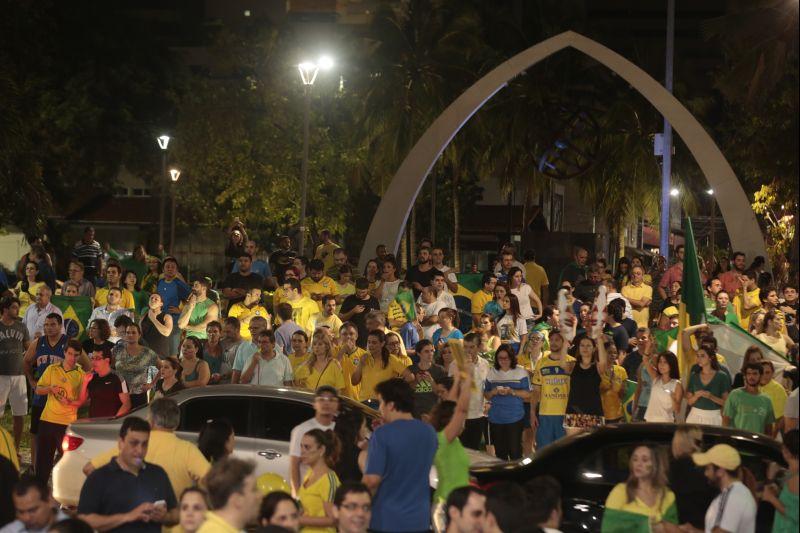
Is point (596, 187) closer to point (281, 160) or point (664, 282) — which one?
point (281, 160)

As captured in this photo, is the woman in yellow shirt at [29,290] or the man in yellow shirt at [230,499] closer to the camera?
the man in yellow shirt at [230,499]

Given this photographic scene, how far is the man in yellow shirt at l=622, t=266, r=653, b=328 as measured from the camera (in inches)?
790

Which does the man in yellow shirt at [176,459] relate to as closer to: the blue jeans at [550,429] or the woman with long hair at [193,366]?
the woman with long hair at [193,366]

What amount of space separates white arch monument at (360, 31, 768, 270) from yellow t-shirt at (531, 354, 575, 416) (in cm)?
1332

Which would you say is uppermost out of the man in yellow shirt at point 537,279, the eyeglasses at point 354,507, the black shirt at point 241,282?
the man in yellow shirt at point 537,279

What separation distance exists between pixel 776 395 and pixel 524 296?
667cm

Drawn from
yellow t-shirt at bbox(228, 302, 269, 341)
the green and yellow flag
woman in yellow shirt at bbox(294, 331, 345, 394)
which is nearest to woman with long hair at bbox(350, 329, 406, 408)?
woman in yellow shirt at bbox(294, 331, 345, 394)

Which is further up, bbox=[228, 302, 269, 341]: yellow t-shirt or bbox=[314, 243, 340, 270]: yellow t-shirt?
bbox=[314, 243, 340, 270]: yellow t-shirt

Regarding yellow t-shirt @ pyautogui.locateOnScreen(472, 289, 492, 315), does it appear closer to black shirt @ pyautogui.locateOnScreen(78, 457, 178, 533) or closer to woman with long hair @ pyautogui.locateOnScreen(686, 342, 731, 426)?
woman with long hair @ pyautogui.locateOnScreen(686, 342, 731, 426)

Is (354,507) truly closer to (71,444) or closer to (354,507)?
(354,507)

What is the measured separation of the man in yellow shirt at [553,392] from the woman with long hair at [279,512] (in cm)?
786

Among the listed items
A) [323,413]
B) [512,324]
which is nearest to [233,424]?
[323,413]

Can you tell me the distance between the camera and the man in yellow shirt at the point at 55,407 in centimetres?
1415

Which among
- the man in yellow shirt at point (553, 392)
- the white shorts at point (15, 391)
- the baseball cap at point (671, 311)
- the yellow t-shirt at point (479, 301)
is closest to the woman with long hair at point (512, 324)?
the yellow t-shirt at point (479, 301)
